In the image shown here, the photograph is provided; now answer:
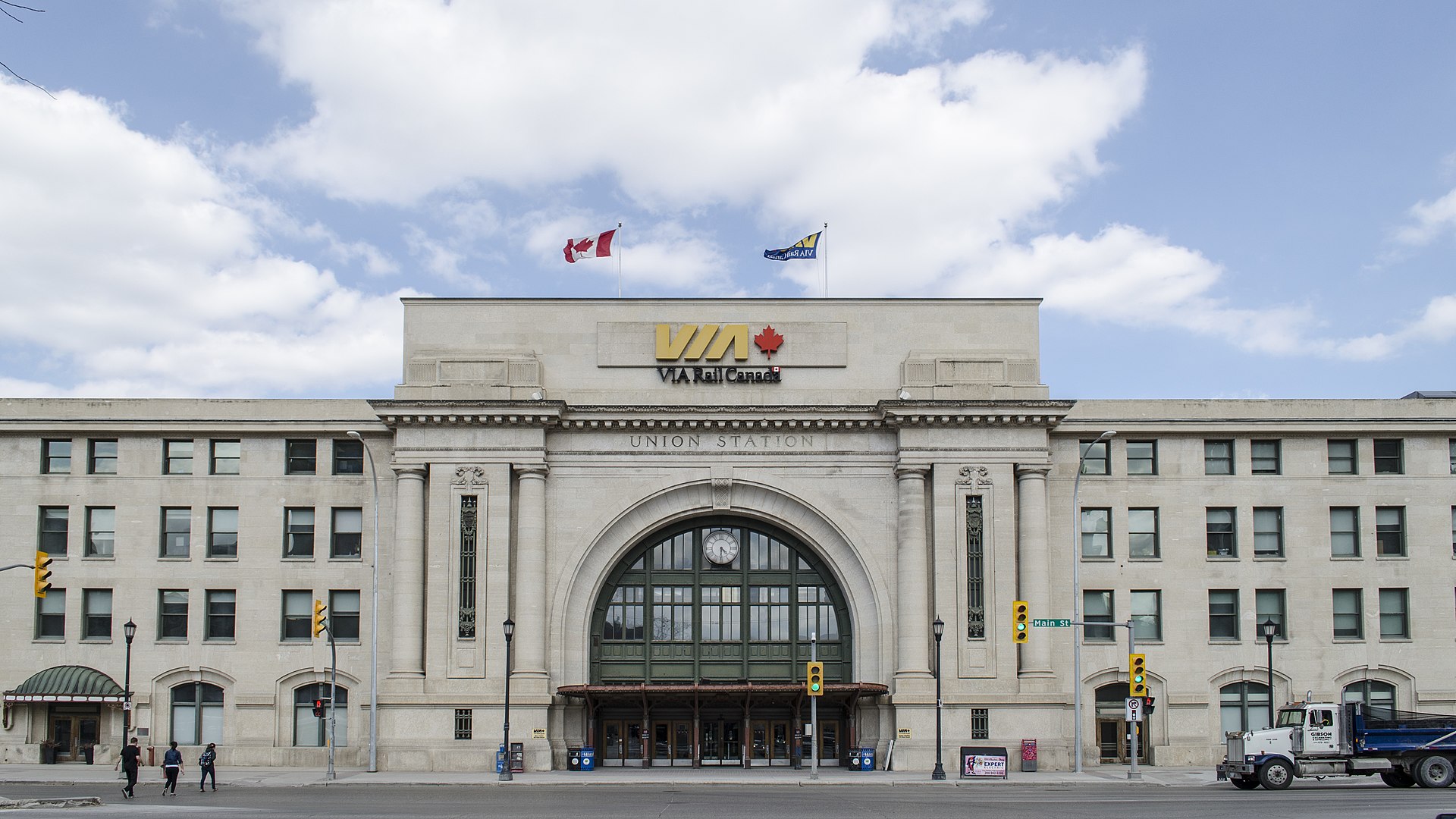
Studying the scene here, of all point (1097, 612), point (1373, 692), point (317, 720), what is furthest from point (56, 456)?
point (1373, 692)

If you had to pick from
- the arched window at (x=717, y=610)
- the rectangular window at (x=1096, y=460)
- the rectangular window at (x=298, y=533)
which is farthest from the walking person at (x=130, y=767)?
the rectangular window at (x=1096, y=460)

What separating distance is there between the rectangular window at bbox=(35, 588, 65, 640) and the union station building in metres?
0.15

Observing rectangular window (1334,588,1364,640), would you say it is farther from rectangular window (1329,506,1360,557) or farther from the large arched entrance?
the large arched entrance

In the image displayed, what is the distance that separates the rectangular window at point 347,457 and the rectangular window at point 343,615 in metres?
4.81

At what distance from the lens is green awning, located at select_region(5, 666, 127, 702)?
176ft

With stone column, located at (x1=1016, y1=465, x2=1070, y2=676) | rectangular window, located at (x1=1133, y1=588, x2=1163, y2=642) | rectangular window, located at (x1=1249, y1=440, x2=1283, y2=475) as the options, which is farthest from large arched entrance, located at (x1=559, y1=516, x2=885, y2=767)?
rectangular window, located at (x1=1249, y1=440, x2=1283, y2=475)

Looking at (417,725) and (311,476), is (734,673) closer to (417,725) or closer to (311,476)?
(417,725)

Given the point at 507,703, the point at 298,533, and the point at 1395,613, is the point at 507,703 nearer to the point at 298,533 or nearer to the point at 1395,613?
the point at 298,533

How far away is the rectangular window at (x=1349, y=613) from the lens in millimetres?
55484

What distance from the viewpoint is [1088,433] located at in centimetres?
5588

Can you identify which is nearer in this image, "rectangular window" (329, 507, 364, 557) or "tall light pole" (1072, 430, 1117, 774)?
"tall light pole" (1072, 430, 1117, 774)

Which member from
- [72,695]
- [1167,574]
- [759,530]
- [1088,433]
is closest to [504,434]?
[759,530]

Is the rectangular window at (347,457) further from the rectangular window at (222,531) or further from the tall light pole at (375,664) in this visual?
the rectangular window at (222,531)

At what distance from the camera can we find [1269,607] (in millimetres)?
55625
